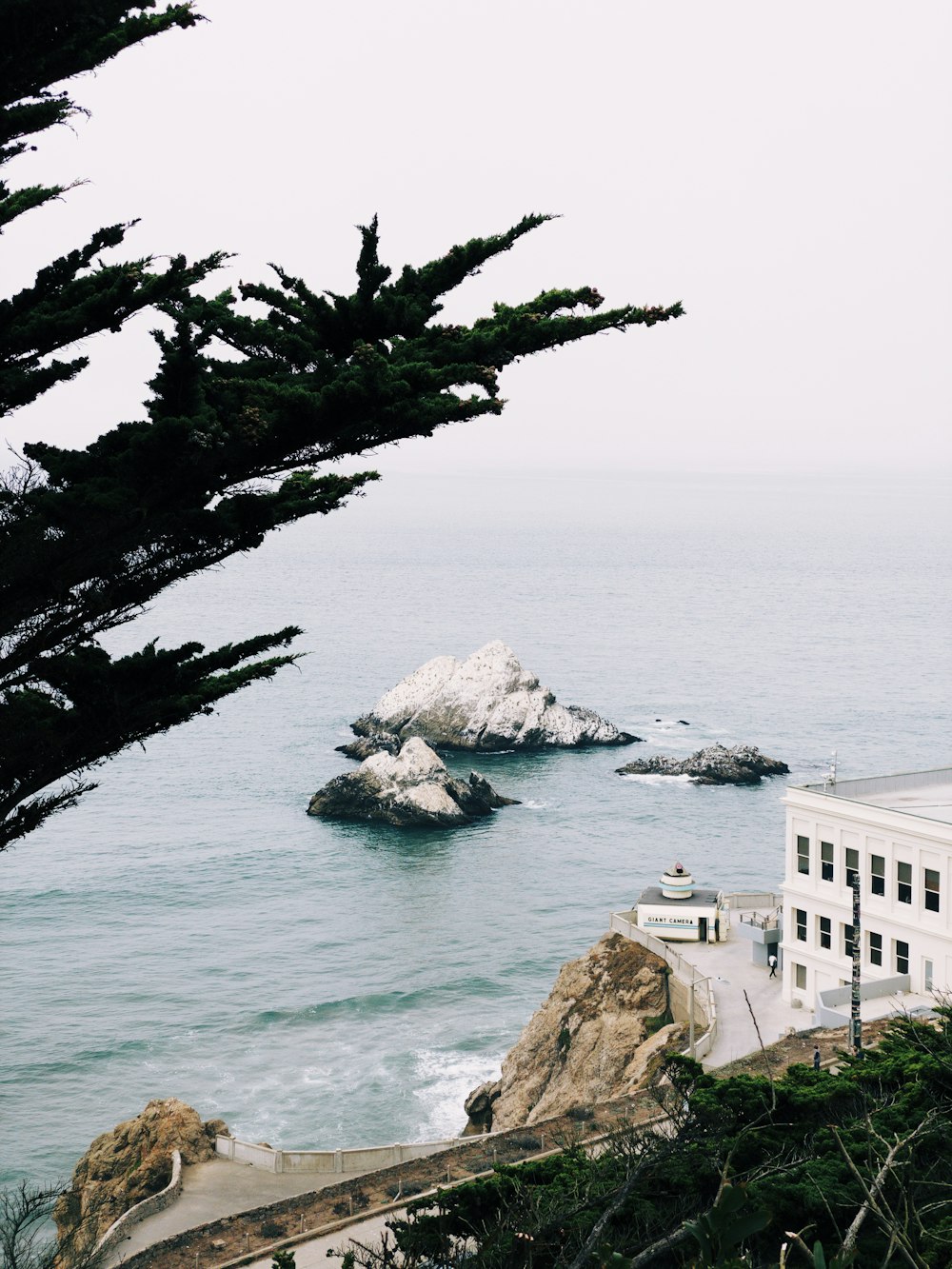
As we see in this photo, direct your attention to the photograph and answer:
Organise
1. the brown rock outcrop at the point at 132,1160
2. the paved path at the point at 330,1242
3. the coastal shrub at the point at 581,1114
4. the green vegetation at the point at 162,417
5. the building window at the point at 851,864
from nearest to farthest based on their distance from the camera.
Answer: the green vegetation at the point at 162,417, the paved path at the point at 330,1242, the coastal shrub at the point at 581,1114, the brown rock outcrop at the point at 132,1160, the building window at the point at 851,864

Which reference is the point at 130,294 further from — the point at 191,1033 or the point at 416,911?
the point at 416,911

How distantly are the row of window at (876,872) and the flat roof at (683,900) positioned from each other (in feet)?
22.2

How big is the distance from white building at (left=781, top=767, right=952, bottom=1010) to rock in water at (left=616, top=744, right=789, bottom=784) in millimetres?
38236

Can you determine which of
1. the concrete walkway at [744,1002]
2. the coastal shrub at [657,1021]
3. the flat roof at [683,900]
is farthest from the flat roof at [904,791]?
the coastal shrub at [657,1021]

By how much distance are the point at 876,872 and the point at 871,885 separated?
0.44 metres

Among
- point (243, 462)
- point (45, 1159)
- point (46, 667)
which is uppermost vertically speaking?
point (243, 462)

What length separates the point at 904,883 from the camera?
115 feet

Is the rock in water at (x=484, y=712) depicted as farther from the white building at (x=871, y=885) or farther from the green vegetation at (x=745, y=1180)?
the green vegetation at (x=745, y=1180)

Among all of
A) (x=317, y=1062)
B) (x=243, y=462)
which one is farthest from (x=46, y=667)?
(x=317, y=1062)

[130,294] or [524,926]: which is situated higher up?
[130,294]

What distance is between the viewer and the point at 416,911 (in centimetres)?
5700

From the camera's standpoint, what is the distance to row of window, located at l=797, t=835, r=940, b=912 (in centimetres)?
3428

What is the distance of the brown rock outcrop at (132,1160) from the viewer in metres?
33.2

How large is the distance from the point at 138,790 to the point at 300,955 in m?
33.7
